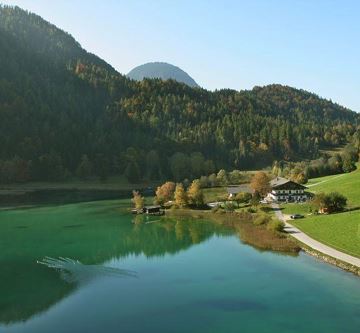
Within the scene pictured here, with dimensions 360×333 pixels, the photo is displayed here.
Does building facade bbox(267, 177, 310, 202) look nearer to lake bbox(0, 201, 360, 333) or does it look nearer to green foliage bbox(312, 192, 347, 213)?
green foliage bbox(312, 192, 347, 213)

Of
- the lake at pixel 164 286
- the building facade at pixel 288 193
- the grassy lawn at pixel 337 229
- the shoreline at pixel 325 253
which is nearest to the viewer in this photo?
the lake at pixel 164 286

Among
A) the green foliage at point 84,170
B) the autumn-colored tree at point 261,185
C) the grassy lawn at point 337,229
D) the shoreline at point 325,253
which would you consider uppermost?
the green foliage at point 84,170

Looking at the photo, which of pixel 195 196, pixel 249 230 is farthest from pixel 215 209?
pixel 249 230

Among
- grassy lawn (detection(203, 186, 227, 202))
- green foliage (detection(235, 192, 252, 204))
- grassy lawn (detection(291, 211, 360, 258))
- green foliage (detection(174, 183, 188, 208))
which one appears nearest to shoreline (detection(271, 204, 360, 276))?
grassy lawn (detection(291, 211, 360, 258))

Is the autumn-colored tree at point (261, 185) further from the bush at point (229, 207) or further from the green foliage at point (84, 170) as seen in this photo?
the green foliage at point (84, 170)

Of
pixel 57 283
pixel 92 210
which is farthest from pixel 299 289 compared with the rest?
pixel 92 210

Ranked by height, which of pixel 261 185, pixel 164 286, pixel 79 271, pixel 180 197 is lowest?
pixel 164 286

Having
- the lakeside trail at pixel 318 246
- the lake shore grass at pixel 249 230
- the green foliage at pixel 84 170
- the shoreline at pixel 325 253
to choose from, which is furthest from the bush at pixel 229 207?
the green foliage at pixel 84 170

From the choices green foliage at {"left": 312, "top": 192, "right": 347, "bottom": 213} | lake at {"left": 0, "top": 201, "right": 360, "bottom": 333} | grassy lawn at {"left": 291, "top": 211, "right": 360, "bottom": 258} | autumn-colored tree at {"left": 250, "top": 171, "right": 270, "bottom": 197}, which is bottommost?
lake at {"left": 0, "top": 201, "right": 360, "bottom": 333}

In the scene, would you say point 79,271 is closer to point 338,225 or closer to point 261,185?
point 338,225

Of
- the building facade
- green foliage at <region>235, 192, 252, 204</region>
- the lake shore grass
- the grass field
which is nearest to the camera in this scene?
the grass field
